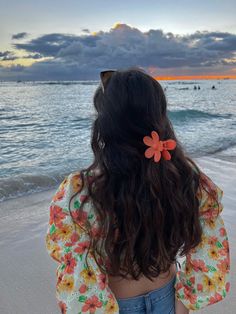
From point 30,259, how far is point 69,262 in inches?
93.1

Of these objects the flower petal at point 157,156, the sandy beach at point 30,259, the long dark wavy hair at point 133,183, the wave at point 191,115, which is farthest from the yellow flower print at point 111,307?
the wave at point 191,115

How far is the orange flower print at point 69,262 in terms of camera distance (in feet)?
4.56

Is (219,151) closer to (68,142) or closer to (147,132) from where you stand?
(68,142)

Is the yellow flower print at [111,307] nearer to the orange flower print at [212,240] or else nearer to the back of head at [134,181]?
the back of head at [134,181]

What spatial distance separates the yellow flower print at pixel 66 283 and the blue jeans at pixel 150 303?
0.27 meters

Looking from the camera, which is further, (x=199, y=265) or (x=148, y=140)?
(x=199, y=265)

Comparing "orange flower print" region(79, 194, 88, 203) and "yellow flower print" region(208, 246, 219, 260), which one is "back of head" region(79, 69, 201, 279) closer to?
"orange flower print" region(79, 194, 88, 203)

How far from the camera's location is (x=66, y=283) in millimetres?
1410

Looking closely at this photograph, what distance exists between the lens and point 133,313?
5.15 ft

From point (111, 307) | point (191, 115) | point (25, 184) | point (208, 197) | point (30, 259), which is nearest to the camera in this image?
point (111, 307)

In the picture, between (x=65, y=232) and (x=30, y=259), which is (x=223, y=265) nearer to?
(x=65, y=232)

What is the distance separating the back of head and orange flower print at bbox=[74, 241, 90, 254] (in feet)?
0.12

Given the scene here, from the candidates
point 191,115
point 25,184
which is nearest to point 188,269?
point 25,184

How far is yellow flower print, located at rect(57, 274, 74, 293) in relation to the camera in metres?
1.41
